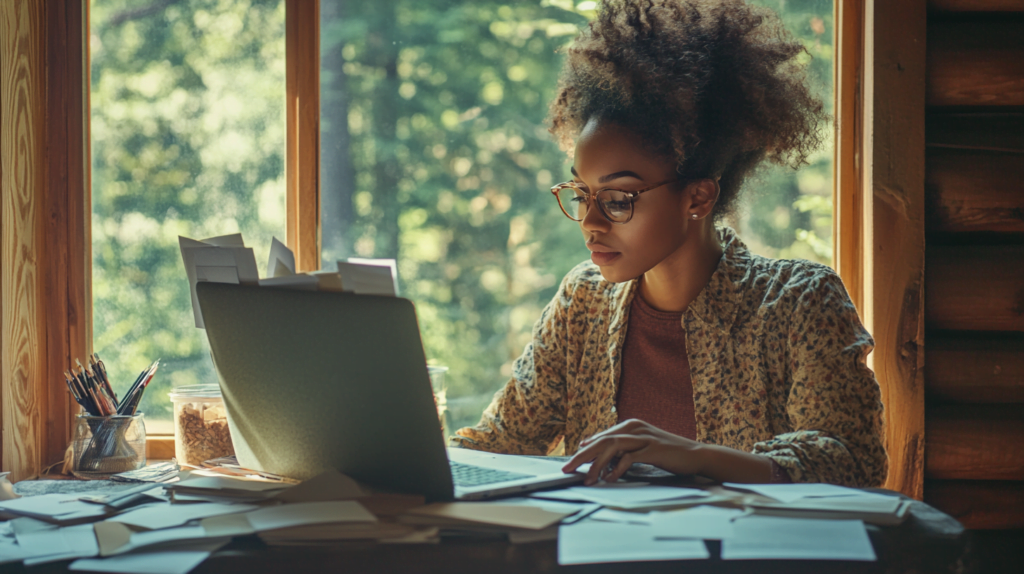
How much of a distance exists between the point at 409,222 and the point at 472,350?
13.2 inches

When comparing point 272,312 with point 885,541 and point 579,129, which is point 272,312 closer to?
point 885,541

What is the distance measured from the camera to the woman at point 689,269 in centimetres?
125

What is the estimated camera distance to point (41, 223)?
167cm

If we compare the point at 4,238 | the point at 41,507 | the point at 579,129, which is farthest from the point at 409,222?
the point at 41,507

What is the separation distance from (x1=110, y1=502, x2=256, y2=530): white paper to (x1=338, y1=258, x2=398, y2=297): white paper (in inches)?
9.7

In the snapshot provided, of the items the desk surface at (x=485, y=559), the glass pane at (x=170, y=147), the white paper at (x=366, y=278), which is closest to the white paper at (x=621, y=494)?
the desk surface at (x=485, y=559)

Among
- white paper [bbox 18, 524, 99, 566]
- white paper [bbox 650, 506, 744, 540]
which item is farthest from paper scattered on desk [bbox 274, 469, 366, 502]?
white paper [bbox 650, 506, 744, 540]

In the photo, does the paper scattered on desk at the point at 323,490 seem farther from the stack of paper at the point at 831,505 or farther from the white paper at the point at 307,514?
the stack of paper at the point at 831,505

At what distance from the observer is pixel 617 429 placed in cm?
92

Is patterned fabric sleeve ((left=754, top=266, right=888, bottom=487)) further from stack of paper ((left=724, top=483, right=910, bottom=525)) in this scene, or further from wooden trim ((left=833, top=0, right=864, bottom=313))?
wooden trim ((left=833, top=0, right=864, bottom=313))

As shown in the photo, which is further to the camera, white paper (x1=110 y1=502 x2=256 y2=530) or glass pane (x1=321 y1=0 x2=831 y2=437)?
glass pane (x1=321 y1=0 x2=831 y2=437)

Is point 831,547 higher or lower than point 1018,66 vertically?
lower

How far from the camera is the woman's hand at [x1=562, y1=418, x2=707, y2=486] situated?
0.87m

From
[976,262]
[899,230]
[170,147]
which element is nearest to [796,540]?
[899,230]
